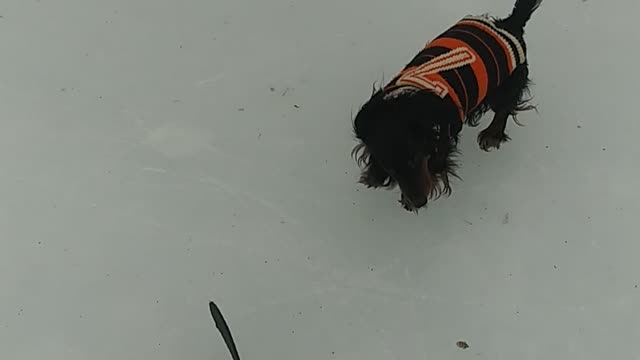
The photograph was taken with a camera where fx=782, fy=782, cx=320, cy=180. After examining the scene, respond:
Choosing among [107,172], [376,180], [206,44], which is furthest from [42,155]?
[376,180]

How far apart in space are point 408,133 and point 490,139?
49 centimetres

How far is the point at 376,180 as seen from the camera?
173cm

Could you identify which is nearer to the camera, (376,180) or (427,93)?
(427,93)

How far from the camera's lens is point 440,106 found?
1.51 meters

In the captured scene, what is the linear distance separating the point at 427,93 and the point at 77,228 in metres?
0.90

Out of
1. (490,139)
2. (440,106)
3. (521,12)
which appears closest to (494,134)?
(490,139)

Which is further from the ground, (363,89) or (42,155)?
(363,89)

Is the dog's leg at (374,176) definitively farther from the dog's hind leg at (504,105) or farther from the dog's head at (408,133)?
the dog's hind leg at (504,105)

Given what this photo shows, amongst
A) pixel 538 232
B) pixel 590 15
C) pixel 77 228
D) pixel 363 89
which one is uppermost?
pixel 590 15

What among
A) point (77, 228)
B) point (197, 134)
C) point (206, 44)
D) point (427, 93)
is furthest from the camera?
point (206, 44)

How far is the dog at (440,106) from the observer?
148cm

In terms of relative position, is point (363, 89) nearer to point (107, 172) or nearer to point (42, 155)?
point (107, 172)

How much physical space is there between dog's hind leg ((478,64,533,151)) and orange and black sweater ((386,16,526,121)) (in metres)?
0.04

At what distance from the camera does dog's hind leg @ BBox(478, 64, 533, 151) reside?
1.77 meters
